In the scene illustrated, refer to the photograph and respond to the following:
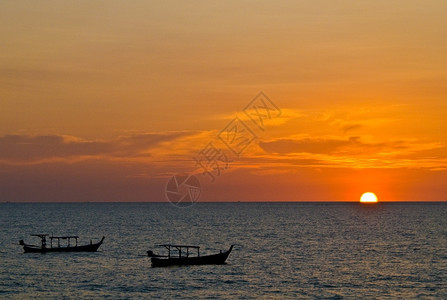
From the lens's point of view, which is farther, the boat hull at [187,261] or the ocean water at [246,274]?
the boat hull at [187,261]

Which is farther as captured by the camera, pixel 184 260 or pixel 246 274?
pixel 184 260

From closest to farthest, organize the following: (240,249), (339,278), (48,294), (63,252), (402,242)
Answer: (48,294)
(339,278)
(63,252)
(240,249)
(402,242)

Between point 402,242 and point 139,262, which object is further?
point 402,242

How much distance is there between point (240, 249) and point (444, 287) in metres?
49.3

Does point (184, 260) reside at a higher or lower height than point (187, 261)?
higher

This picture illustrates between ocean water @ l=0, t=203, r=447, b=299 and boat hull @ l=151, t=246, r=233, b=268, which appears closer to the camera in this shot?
ocean water @ l=0, t=203, r=447, b=299

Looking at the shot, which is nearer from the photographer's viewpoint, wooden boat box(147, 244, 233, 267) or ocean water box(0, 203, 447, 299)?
ocean water box(0, 203, 447, 299)

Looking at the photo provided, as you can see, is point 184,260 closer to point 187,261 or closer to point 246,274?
point 187,261

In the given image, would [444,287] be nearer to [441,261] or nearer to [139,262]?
[441,261]

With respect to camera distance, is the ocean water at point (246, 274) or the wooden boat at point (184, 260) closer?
the ocean water at point (246, 274)

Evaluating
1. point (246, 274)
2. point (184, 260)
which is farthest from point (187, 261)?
point (246, 274)

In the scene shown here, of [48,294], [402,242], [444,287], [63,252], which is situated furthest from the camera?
[402,242]

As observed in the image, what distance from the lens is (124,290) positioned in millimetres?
68125

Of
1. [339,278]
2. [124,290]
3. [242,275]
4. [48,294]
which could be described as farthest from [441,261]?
[48,294]
